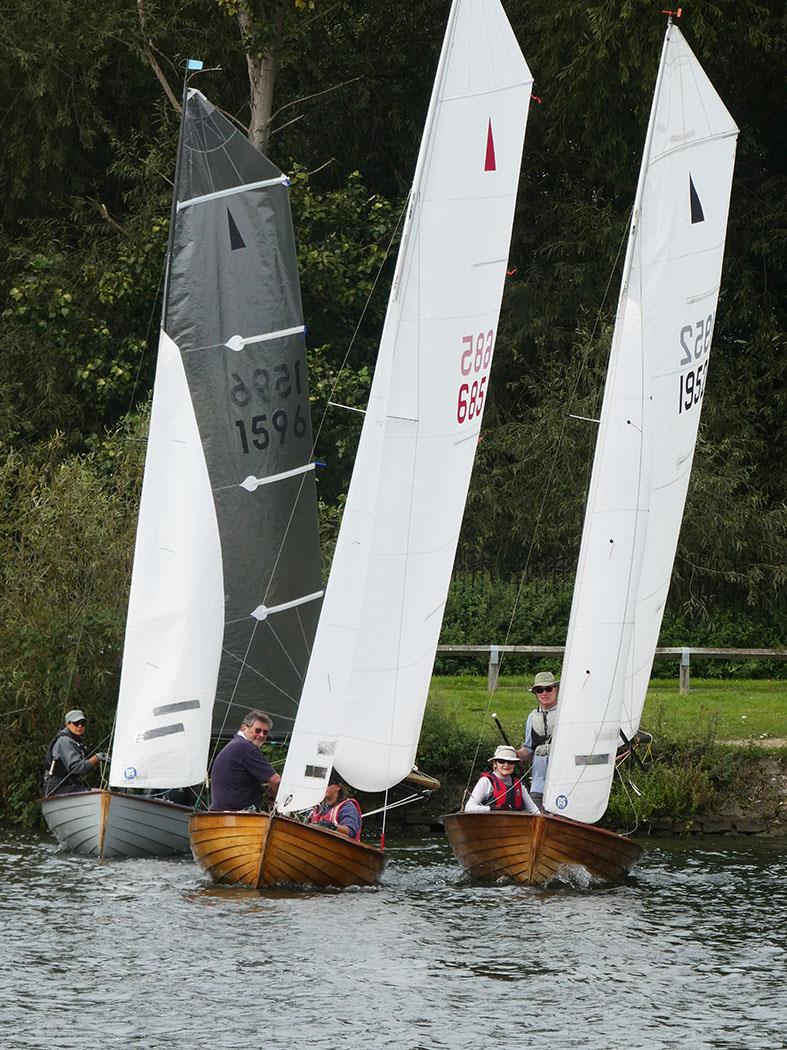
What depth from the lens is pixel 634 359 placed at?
1933 centimetres

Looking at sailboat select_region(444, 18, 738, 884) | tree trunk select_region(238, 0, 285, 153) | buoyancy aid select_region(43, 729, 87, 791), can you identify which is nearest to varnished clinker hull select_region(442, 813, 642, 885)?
sailboat select_region(444, 18, 738, 884)

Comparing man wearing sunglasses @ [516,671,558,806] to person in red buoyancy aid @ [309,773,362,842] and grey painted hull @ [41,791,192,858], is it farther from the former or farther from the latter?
grey painted hull @ [41,791,192,858]

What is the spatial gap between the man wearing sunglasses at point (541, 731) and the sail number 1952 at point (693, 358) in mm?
3058

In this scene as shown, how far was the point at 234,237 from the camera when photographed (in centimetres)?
2181

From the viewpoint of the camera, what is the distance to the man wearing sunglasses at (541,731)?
19562 mm

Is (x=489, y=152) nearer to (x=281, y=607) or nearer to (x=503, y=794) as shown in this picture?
(x=281, y=607)

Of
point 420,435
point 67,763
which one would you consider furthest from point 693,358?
point 67,763

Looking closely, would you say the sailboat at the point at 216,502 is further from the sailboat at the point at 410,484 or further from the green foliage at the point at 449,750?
the sailboat at the point at 410,484

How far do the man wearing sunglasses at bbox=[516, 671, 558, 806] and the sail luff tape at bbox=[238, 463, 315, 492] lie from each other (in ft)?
12.5

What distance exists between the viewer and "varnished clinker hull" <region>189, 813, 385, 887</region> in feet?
58.0

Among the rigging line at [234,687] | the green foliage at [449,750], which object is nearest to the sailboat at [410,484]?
the rigging line at [234,687]

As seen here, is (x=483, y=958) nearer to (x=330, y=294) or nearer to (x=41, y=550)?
(x=41, y=550)

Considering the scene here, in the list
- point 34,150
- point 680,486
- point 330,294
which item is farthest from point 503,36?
point 34,150

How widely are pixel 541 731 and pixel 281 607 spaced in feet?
11.6
